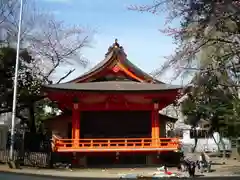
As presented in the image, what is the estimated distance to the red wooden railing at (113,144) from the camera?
2839 centimetres

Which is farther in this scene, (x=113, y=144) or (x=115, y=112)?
(x=115, y=112)

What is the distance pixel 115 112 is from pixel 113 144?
9.34 ft

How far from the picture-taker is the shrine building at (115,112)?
28.7 metres

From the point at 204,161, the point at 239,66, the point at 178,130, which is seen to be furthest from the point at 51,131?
the point at 178,130

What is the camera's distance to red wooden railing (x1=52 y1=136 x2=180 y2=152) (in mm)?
28391

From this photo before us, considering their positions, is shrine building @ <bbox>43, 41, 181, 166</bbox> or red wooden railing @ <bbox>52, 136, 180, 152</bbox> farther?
shrine building @ <bbox>43, 41, 181, 166</bbox>

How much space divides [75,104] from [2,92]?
7.73 metres

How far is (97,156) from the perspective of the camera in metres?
29.3

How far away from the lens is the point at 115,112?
101 feet

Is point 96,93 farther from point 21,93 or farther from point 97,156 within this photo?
point 21,93

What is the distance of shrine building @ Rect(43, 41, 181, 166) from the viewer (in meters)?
28.7

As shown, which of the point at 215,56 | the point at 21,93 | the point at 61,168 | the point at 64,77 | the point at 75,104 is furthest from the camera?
the point at 64,77

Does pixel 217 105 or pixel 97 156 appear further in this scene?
pixel 217 105

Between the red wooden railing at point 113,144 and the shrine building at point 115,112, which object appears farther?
the shrine building at point 115,112
